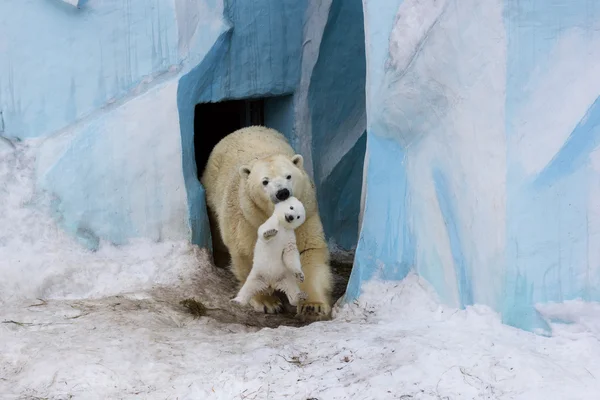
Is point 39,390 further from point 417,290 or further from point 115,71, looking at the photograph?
point 115,71

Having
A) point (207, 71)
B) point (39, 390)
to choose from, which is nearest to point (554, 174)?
point (39, 390)

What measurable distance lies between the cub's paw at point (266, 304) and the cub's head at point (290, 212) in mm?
979

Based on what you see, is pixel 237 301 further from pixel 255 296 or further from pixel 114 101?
pixel 114 101

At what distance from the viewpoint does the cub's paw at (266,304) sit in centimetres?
581

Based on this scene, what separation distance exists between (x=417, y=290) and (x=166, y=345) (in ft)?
4.70

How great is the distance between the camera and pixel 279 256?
5188 millimetres

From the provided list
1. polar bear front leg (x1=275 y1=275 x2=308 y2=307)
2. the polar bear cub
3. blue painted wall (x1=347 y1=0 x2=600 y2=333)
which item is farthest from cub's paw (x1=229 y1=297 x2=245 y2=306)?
blue painted wall (x1=347 y1=0 x2=600 y2=333)

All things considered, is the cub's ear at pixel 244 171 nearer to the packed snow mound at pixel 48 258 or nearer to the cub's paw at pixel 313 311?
the packed snow mound at pixel 48 258

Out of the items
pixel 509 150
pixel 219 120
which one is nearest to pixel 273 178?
pixel 509 150

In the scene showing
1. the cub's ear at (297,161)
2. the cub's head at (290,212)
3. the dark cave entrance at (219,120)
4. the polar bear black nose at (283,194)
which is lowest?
the cub's head at (290,212)

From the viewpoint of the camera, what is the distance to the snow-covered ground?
3748mm

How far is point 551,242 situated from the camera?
4.09 meters

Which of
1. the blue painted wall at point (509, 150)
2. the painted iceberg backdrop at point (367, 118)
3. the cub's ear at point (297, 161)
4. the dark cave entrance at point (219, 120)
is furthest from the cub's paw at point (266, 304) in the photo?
the dark cave entrance at point (219, 120)

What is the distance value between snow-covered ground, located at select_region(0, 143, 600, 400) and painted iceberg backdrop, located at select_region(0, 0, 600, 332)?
19 centimetres
